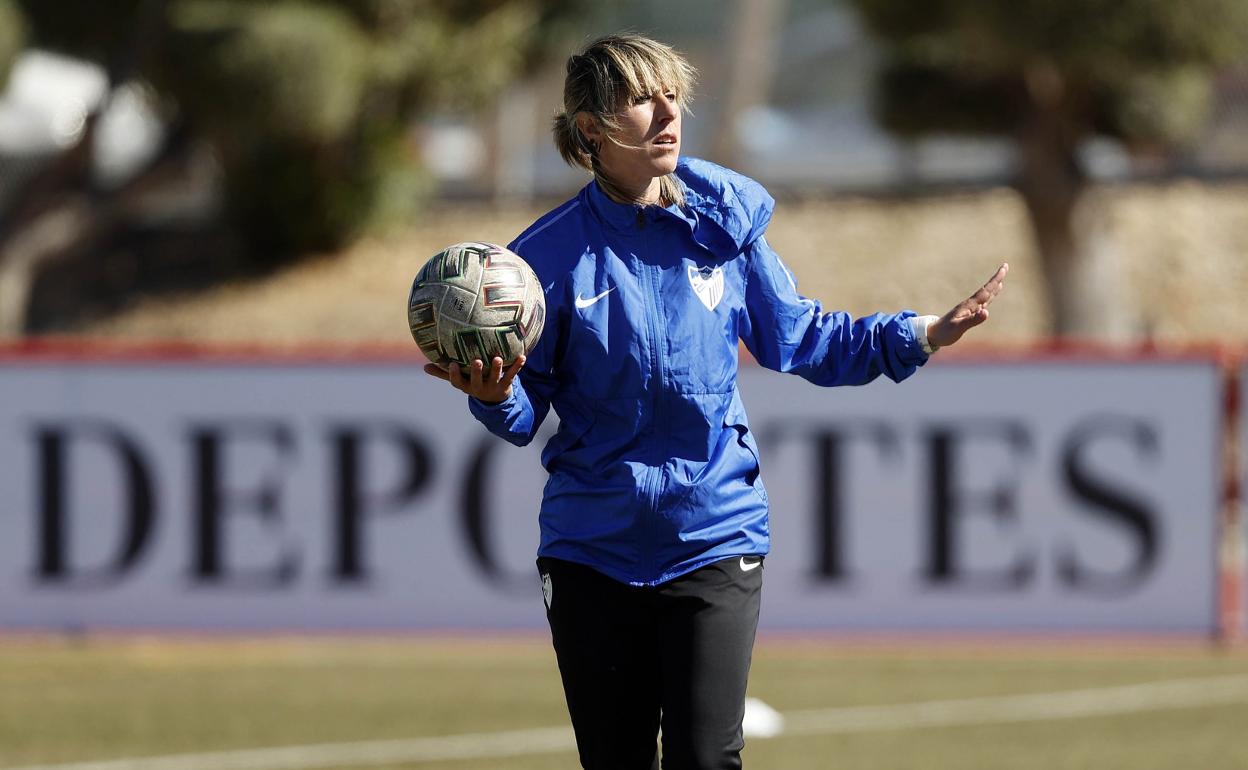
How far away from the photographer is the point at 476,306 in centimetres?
400

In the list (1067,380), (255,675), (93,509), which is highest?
(1067,380)

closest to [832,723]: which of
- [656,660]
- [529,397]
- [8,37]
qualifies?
[656,660]

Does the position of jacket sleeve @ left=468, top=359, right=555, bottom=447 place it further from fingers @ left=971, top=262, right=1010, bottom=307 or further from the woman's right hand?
fingers @ left=971, top=262, right=1010, bottom=307

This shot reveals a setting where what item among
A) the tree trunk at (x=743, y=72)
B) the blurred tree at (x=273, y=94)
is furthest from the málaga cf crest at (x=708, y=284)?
the tree trunk at (x=743, y=72)

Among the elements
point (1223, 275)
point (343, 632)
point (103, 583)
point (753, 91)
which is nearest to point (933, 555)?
point (343, 632)

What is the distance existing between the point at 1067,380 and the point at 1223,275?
11.1 meters

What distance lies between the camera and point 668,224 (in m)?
4.24

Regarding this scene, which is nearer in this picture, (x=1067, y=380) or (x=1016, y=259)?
(x=1067, y=380)

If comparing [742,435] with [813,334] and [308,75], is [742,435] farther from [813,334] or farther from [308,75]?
[308,75]

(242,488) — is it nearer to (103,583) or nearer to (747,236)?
(103,583)

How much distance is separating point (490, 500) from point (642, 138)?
24.3 ft

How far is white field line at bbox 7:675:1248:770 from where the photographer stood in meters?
8.02

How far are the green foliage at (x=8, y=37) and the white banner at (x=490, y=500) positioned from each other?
27.2 ft

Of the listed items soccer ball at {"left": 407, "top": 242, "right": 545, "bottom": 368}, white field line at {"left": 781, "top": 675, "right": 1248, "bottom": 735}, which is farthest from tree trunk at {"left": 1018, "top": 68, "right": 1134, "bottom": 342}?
soccer ball at {"left": 407, "top": 242, "right": 545, "bottom": 368}
